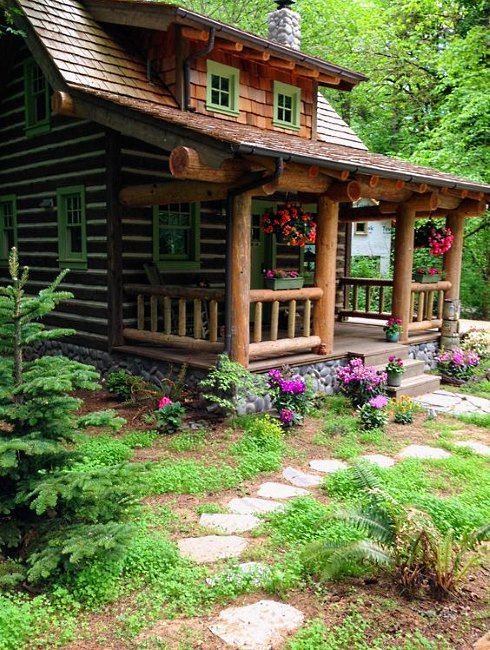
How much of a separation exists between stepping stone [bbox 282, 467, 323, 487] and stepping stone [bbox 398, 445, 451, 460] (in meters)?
1.23

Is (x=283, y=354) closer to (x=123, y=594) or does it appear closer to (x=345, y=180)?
(x=345, y=180)

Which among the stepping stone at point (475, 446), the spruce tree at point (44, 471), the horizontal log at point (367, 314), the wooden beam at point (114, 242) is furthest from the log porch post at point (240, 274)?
the horizontal log at point (367, 314)

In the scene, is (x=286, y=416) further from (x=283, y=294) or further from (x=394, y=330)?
(x=394, y=330)

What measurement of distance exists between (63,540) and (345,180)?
611cm

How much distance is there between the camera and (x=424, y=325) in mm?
11320

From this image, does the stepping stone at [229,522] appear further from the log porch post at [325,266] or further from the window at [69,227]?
the window at [69,227]

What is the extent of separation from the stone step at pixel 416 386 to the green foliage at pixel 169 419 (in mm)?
3593

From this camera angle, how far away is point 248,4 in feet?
78.2

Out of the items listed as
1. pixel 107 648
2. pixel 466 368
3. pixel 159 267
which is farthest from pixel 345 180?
pixel 107 648

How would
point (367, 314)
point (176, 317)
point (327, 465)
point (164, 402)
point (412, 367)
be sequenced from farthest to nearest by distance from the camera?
point (367, 314)
point (412, 367)
point (176, 317)
point (164, 402)
point (327, 465)

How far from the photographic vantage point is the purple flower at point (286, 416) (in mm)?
7305

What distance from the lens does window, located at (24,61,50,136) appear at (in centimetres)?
1078

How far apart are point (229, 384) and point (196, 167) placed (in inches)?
104

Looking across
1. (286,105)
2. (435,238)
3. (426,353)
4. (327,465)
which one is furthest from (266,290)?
(286,105)
